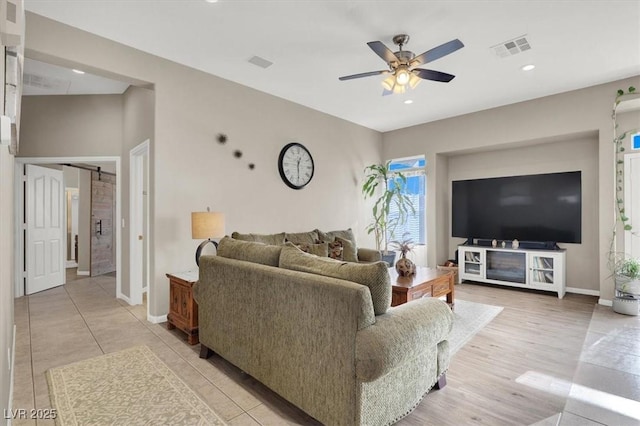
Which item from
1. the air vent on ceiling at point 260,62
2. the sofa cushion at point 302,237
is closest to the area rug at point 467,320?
the sofa cushion at point 302,237

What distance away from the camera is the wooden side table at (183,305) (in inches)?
120

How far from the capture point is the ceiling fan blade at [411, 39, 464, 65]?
2.61 meters

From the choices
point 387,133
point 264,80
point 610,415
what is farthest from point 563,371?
point 387,133

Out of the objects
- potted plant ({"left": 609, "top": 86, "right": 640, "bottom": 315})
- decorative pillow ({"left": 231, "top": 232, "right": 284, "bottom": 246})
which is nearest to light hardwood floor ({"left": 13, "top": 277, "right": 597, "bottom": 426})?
potted plant ({"left": 609, "top": 86, "right": 640, "bottom": 315})

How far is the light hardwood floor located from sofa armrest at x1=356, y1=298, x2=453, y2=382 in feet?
1.78

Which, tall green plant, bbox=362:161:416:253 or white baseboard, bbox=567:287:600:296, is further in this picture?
tall green plant, bbox=362:161:416:253

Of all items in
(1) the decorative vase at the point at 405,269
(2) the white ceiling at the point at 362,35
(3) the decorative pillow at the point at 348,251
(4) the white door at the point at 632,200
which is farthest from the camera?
(3) the decorative pillow at the point at 348,251

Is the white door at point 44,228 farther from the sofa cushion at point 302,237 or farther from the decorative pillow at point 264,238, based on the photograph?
the sofa cushion at point 302,237

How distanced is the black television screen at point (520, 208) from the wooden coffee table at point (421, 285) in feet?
7.09

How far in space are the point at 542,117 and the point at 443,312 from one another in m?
4.24

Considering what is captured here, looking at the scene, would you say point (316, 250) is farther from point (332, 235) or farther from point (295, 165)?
point (295, 165)

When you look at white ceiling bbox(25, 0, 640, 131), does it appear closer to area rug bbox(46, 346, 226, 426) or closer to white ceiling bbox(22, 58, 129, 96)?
white ceiling bbox(22, 58, 129, 96)

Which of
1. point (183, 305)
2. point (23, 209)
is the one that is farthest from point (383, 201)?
point (23, 209)

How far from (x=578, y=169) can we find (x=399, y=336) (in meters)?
5.01
